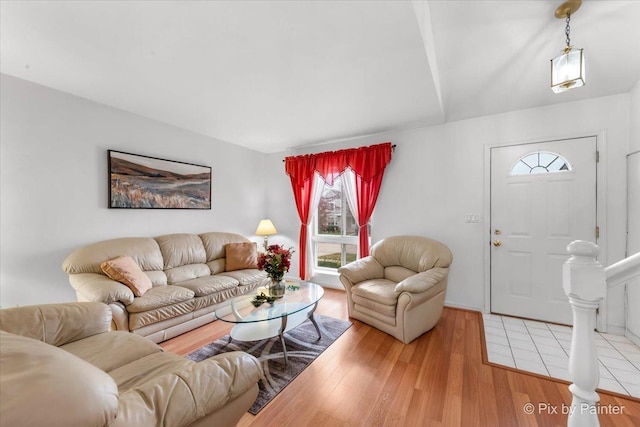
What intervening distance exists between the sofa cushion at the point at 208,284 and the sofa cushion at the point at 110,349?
1.05 metres

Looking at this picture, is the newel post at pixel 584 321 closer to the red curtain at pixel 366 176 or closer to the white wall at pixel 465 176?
the white wall at pixel 465 176

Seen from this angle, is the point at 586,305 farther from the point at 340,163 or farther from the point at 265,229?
the point at 265,229

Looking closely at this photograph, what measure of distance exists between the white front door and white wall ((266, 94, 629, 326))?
0.14 m

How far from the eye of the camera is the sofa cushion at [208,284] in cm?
276

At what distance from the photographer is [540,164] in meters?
2.91

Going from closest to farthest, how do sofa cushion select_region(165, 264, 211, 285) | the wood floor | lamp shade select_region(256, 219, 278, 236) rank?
the wood floor
sofa cushion select_region(165, 264, 211, 285)
lamp shade select_region(256, 219, 278, 236)

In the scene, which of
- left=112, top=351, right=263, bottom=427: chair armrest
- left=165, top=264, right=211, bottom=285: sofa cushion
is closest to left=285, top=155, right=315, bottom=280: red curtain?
left=165, top=264, right=211, bottom=285: sofa cushion

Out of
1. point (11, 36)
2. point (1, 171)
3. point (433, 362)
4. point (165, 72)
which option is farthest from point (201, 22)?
point (433, 362)

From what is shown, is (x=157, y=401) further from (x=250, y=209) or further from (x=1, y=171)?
(x=250, y=209)

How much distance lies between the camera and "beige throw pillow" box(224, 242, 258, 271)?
141 inches

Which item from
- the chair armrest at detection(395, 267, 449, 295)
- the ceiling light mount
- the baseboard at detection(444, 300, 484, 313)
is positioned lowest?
the baseboard at detection(444, 300, 484, 313)

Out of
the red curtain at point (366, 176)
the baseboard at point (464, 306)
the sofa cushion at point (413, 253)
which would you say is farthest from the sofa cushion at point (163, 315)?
the baseboard at point (464, 306)

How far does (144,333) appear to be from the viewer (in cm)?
232

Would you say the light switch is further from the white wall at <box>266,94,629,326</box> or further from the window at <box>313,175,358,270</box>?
the window at <box>313,175,358,270</box>
